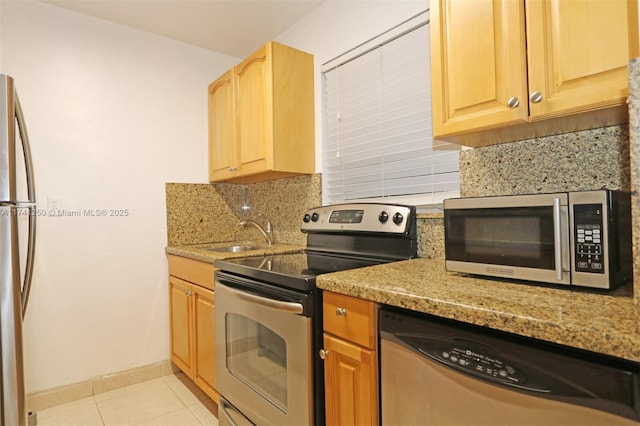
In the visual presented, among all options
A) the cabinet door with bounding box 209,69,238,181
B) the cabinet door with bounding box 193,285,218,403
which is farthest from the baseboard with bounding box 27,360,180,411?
the cabinet door with bounding box 209,69,238,181

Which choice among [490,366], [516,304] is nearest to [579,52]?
[516,304]

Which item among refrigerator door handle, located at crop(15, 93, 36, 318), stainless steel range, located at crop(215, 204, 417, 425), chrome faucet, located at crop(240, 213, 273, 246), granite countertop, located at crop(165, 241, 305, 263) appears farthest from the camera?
chrome faucet, located at crop(240, 213, 273, 246)

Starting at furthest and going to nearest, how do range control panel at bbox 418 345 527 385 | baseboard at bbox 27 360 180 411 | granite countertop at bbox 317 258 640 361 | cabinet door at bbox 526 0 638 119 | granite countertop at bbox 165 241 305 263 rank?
baseboard at bbox 27 360 180 411 → granite countertop at bbox 165 241 305 263 → cabinet door at bbox 526 0 638 119 → range control panel at bbox 418 345 527 385 → granite countertop at bbox 317 258 640 361

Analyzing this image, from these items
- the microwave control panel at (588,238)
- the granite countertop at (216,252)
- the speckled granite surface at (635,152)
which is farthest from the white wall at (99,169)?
the speckled granite surface at (635,152)

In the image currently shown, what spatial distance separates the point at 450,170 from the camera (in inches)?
64.7

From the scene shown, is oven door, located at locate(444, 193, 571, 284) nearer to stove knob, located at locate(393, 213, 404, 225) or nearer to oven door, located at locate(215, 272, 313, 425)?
stove knob, located at locate(393, 213, 404, 225)

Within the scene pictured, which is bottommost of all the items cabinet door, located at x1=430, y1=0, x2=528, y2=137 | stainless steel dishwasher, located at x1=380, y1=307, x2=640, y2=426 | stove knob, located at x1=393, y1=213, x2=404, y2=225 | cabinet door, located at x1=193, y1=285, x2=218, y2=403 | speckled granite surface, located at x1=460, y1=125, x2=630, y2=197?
cabinet door, located at x1=193, y1=285, x2=218, y2=403

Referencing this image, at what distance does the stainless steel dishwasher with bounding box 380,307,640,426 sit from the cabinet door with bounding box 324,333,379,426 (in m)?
0.04

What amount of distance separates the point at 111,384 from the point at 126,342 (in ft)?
0.89

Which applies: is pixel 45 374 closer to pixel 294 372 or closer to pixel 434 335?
pixel 294 372

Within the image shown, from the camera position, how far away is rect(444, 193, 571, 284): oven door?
923 mm

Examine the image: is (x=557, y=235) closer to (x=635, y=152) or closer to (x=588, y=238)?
(x=588, y=238)

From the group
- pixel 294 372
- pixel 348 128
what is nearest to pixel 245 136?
pixel 348 128

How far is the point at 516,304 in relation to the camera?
0.81m
